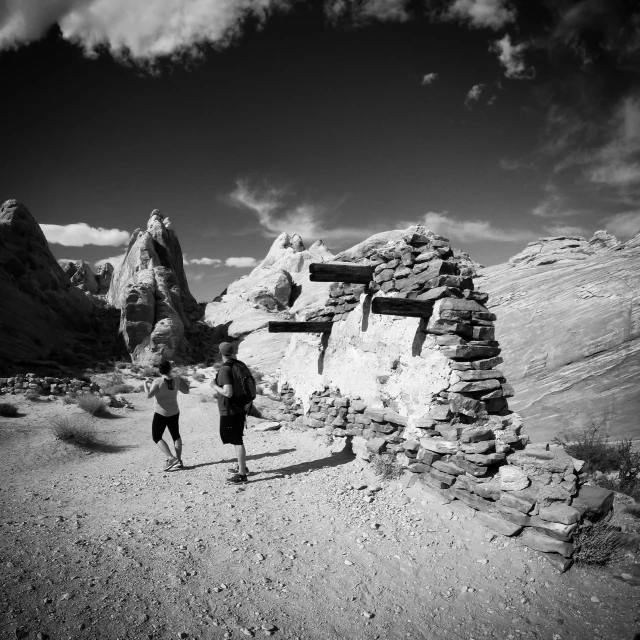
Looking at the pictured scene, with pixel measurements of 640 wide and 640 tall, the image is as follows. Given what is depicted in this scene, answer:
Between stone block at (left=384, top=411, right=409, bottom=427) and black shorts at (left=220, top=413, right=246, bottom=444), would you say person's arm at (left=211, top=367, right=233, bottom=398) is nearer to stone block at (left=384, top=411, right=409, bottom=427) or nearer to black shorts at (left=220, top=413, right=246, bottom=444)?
black shorts at (left=220, top=413, right=246, bottom=444)

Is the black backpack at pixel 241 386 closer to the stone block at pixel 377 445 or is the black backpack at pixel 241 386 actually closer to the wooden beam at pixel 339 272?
the wooden beam at pixel 339 272

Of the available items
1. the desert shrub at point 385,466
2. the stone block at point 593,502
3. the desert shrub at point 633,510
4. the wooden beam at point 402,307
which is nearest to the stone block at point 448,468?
the desert shrub at point 385,466

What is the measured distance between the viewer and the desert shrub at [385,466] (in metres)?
5.19

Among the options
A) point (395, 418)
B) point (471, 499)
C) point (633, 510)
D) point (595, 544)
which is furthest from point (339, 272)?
point (633, 510)

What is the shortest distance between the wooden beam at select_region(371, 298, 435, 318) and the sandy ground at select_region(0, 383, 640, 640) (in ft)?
8.29

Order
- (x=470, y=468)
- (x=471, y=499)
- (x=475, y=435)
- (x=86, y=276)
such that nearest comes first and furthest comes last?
(x=471, y=499)
(x=470, y=468)
(x=475, y=435)
(x=86, y=276)

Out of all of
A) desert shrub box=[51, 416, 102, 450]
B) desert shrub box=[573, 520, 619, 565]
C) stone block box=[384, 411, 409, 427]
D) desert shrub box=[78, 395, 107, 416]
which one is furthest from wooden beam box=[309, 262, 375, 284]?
desert shrub box=[78, 395, 107, 416]

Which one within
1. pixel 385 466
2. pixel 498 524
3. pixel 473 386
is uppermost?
pixel 473 386

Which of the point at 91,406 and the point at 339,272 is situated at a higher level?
the point at 339,272

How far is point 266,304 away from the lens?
3684 centimetres

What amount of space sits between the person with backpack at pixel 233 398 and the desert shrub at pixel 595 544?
3925 mm

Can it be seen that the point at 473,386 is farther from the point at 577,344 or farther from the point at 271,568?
the point at 577,344

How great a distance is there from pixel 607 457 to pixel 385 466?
17.3 ft

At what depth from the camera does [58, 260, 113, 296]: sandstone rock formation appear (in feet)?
180
